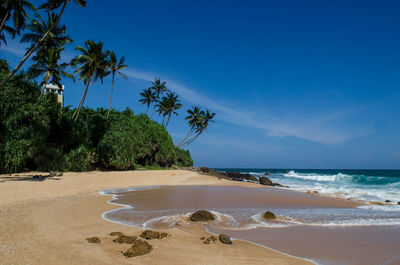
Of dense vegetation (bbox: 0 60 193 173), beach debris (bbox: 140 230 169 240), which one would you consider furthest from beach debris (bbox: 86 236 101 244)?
dense vegetation (bbox: 0 60 193 173)

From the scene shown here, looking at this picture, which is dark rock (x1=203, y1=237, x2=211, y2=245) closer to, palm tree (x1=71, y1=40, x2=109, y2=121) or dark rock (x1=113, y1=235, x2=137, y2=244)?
dark rock (x1=113, y1=235, x2=137, y2=244)

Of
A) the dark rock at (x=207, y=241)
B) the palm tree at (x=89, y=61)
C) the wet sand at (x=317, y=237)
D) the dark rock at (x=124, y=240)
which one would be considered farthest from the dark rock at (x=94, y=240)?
the palm tree at (x=89, y=61)

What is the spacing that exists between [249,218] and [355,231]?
232 centimetres

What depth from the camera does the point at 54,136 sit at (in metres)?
17.5

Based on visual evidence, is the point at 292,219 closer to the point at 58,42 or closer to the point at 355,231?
the point at 355,231

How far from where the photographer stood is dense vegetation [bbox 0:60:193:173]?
1329 centimetres

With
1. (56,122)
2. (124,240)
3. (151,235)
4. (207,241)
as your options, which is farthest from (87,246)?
(56,122)

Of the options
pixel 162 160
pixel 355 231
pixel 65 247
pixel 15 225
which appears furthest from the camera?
pixel 162 160

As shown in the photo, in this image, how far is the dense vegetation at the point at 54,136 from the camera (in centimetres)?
1329

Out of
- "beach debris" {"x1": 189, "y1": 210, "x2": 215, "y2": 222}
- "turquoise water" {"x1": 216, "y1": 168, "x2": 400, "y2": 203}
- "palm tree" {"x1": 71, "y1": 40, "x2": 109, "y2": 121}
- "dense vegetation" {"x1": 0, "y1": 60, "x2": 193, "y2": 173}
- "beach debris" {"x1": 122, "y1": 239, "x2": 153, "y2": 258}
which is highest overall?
"palm tree" {"x1": 71, "y1": 40, "x2": 109, "y2": 121}

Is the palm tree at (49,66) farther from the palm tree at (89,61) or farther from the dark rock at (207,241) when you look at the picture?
the dark rock at (207,241)

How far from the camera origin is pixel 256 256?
11.0ft

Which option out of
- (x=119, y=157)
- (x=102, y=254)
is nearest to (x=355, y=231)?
(x=102, y=254)

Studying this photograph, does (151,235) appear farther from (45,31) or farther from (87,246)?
(45,31)
